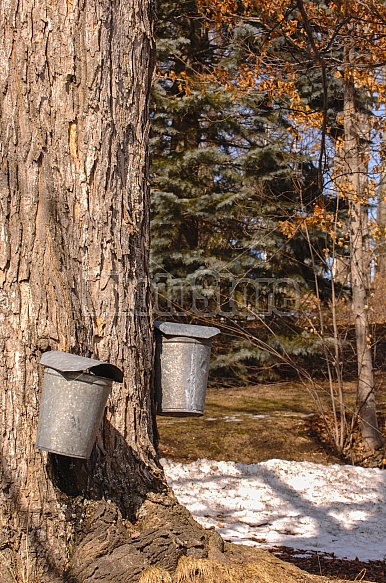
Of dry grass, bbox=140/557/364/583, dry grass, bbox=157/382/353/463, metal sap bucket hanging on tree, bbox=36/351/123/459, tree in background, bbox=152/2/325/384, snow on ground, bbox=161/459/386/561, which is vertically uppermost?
tree in background, bbox=152/2/325/384

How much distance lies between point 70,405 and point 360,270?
516 centimetres

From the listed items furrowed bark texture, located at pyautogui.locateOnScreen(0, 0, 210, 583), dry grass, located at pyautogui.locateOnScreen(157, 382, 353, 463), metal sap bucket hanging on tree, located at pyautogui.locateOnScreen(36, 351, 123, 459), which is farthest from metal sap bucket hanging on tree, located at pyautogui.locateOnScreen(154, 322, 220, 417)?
dry grass, located at pyautogui.locateOnScreen(157, 382, 353, 463)

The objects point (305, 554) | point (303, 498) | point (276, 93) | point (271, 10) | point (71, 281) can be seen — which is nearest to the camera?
point (71, 281)

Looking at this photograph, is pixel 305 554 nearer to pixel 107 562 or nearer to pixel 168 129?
pixel 107 562

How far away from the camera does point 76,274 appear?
250 centimetres

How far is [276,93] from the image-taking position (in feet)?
23.2

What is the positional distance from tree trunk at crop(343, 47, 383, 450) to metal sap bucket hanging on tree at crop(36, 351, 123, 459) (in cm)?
492

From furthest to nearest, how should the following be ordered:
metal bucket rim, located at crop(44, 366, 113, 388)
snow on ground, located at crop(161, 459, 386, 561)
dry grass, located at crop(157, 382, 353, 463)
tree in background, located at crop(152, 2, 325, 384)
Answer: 1. tree in background, located at crop(152, 2, 325, 384)
2. dry grass, located at crop(157, 382, 353, 463)
3. snow on ground, located at crop(161, 459, 386, 561)
4. metal bucket rim, located at crop(44, 366, 113, 388)

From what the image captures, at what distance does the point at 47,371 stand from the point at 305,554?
257 cm

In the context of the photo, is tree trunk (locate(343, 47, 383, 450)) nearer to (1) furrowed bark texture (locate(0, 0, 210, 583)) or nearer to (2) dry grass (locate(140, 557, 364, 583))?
(2) dry grass (locate(140, 557, 364, 583))

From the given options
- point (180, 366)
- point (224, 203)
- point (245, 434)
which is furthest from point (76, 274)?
point (224, 203)

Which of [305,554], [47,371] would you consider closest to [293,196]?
[305,554]

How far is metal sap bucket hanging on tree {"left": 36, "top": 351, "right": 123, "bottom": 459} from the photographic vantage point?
7.16 feet

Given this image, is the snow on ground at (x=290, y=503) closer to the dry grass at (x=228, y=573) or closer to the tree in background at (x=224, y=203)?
the dry grass at (x=228, y=573)
